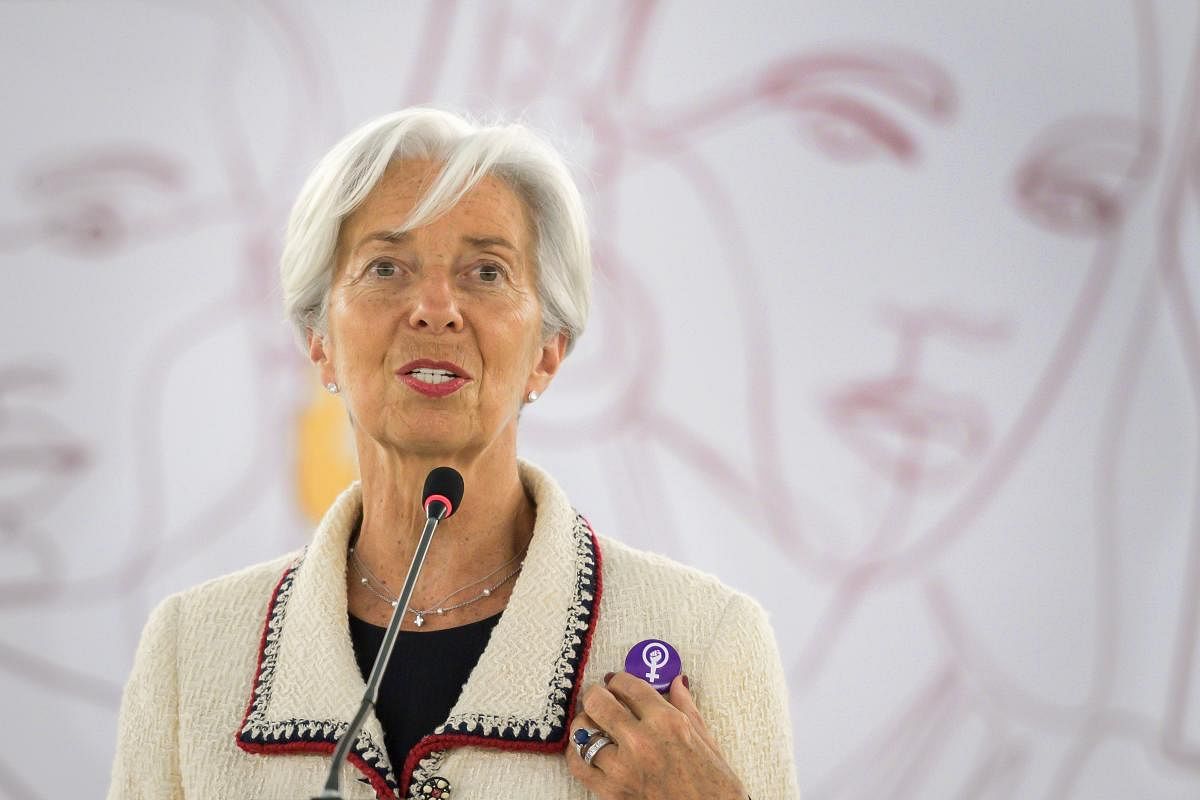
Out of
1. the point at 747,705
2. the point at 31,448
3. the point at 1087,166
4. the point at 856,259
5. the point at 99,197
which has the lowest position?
the point at 31,448

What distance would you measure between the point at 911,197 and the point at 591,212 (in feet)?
1.98

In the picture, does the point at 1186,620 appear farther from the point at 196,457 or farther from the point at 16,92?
the point at 16,92

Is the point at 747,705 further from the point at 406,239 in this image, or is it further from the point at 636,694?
the point at 406,239

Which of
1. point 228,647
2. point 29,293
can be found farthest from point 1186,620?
point 29,293

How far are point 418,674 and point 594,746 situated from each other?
0.23 m

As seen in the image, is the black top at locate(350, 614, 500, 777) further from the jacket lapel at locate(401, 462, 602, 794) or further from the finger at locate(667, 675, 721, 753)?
the finger at locate(667, 675, 721, 753)

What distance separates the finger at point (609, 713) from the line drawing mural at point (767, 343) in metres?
1.11

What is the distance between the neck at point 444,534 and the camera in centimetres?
147

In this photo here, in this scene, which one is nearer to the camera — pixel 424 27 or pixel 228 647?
pixel 228 647

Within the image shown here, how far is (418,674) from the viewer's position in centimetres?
140

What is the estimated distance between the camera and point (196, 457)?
7.84 feet

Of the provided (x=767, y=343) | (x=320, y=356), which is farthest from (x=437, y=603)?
(x=767, y=343)

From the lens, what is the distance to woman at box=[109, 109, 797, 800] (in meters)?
1.32

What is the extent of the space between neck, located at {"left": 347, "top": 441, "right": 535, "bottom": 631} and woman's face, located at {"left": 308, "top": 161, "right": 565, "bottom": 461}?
0.03 meters
